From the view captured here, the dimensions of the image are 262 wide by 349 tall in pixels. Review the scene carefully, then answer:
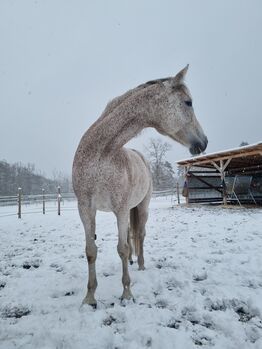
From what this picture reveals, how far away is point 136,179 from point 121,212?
648 mm

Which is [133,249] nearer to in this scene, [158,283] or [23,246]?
[158,283]

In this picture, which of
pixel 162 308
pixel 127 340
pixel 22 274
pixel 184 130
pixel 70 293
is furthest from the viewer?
pixel 22 274

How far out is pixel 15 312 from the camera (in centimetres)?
247

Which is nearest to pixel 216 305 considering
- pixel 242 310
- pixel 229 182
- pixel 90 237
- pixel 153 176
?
pixel 242 310

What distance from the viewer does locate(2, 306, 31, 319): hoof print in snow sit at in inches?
94.5

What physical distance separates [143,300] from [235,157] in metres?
11.8

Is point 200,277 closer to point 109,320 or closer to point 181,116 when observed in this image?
point 109,320

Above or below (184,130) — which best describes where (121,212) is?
below

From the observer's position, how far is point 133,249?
3.96 metres

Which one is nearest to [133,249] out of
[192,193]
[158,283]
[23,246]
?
[158,283]

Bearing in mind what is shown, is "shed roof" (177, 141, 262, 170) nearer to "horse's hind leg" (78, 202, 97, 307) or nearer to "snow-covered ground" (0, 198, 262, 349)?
"snow-covered ground" (0, 198, 262, 349)

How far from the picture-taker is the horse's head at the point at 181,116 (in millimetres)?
2621

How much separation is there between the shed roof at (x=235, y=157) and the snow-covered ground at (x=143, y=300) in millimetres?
8037

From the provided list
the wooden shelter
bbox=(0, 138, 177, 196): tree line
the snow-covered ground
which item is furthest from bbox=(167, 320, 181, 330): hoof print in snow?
bbox=(0, 138, 177, 196): tree line
